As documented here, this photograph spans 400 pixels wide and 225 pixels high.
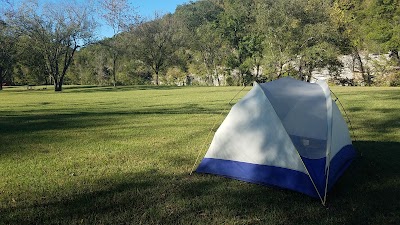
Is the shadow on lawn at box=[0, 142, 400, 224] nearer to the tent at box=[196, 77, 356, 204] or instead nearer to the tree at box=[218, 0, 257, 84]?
the tent at box=[196, 77, 356, 204]

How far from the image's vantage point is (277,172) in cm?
481

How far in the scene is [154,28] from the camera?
4847 centimetres

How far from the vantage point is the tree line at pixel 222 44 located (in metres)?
35.0

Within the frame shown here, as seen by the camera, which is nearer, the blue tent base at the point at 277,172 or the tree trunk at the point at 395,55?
the blue tent base at the point at 277,172

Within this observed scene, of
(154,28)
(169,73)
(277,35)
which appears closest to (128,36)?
(154,28)

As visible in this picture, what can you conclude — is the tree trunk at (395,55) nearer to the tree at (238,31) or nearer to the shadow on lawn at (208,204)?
the tree at (238,31)

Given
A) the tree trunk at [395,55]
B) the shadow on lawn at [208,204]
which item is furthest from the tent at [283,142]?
the tree trunk at [395,55]

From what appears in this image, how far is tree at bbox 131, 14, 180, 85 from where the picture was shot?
4791cm

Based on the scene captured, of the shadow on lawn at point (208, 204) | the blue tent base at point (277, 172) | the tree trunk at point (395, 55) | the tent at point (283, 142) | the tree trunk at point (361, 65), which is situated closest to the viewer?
the shadow on lawn at point (208, 204)

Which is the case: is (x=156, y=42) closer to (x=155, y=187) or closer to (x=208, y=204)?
(x=155, y=187)

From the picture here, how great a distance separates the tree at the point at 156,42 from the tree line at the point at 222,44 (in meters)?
0.14

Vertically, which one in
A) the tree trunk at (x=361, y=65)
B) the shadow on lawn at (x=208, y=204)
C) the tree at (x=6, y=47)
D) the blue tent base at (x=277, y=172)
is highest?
the tree at (x=6, y=47)

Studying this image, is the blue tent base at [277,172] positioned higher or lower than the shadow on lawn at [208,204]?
higher

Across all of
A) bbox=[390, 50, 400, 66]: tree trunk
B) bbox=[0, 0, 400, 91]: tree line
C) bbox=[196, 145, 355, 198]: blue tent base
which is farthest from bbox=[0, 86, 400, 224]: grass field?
bbox=[390, 50, 400, 66]: tree trunk
